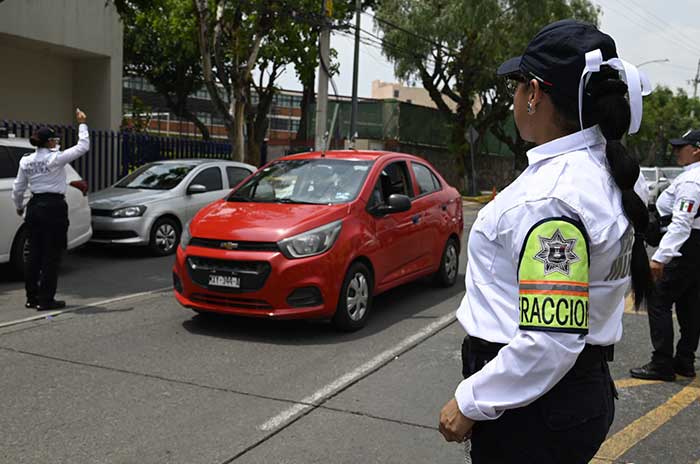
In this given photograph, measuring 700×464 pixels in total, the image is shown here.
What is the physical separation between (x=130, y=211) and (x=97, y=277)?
5.58 feet

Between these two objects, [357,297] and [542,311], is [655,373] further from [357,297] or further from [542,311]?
[542,311]

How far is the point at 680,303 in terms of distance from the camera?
18.4 feet

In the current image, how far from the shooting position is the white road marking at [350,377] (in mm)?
4523

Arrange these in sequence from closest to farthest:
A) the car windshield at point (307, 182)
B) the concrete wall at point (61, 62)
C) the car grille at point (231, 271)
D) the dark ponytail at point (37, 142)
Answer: the car grille at point (231, 271)
the car windshield at point (307, 182)
the dark ponytail at point (37, 142)
the concrete wall at point (61, 62)

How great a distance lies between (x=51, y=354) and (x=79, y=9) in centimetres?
1378

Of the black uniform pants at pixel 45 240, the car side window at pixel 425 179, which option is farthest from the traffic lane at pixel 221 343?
the car side window at pixel 425 179

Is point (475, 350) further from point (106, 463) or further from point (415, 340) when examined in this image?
point (415, 340)

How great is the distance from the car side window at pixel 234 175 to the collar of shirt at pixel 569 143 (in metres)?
10.9

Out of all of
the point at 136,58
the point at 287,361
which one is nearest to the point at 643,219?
the point at 287,361

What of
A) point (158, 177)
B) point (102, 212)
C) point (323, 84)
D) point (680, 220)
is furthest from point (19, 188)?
point (323, 84)

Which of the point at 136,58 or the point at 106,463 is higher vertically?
the point at 136,58

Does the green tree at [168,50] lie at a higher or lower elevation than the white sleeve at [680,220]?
higher

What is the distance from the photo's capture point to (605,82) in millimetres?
1881

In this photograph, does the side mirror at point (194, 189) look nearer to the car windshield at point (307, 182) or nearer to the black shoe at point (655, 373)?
the car windshield at point (307, 182)
